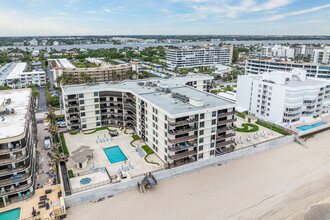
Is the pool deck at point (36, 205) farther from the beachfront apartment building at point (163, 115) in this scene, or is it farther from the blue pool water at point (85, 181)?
the beachfront apartment building at point (163, 115)

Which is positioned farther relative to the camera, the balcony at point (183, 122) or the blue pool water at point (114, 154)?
the blue pool water at point (114, 154)

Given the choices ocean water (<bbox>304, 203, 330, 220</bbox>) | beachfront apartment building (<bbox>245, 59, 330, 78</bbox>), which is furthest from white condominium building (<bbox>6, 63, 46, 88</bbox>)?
ocean water (<bbox>304, 203, 330, 220</bbox>)

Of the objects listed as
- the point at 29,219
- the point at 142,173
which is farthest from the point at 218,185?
the point at 29,219

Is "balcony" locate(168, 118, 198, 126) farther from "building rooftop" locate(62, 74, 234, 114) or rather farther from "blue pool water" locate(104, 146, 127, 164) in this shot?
"blue pool water" locate(104, 146, 127, 164)

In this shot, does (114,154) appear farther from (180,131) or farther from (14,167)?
(14,167)

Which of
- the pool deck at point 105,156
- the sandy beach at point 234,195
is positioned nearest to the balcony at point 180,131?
the pool deck at point 105,156
